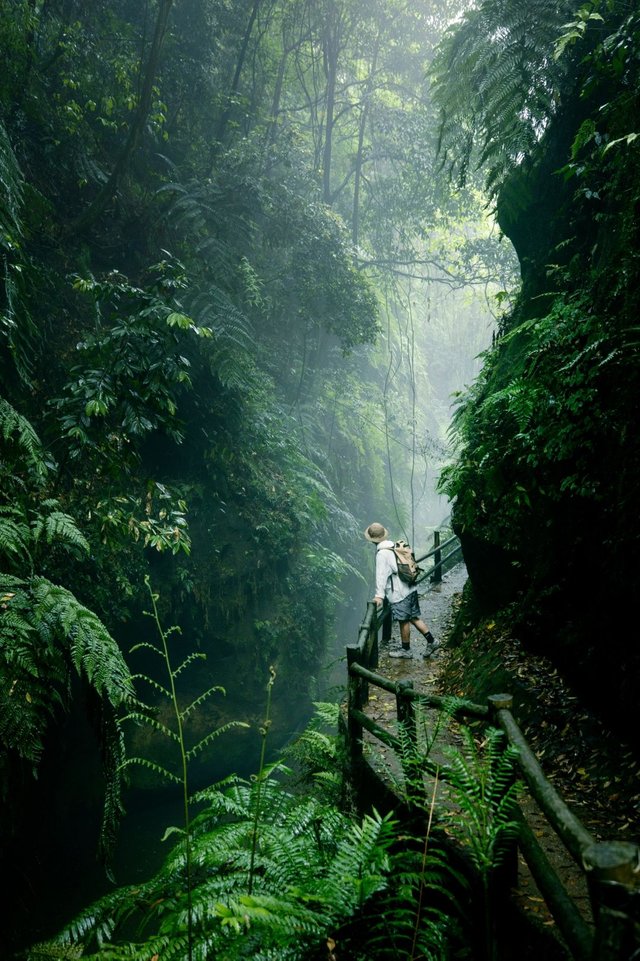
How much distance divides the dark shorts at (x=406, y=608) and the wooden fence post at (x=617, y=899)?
6.04 meters

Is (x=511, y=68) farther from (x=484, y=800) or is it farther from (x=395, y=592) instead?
(x=484, y=800)

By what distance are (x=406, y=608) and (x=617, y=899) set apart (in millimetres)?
6126

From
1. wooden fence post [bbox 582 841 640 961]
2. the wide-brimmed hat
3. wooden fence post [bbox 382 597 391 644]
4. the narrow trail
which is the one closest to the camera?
wooden fence post [bbox 582 841 640 961]

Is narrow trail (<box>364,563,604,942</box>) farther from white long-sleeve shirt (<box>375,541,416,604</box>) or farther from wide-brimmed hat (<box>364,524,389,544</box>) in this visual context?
wide-brimmed hat (<box>364,524,389,544</box>)

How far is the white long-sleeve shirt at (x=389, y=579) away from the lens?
7.27 metres

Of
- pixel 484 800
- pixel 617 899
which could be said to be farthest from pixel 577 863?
pixel 617 899

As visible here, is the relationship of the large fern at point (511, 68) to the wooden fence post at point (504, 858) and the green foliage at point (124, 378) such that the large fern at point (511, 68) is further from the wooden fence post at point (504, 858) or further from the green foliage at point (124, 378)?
the wooden fence post at point (504, 858)

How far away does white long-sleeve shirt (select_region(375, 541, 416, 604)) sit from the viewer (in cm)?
727

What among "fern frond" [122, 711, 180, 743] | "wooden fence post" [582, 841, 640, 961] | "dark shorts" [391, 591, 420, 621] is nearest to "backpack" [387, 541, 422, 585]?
Answer: "dark shorts" [391, 591, 420, 621]

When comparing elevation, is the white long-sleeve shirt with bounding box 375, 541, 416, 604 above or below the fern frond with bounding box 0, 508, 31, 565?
above

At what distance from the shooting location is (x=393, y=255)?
Result: 18.1 metres

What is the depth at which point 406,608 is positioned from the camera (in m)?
7.36

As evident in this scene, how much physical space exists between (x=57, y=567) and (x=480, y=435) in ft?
17.1

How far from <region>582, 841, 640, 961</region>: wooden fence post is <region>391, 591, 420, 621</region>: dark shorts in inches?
238
